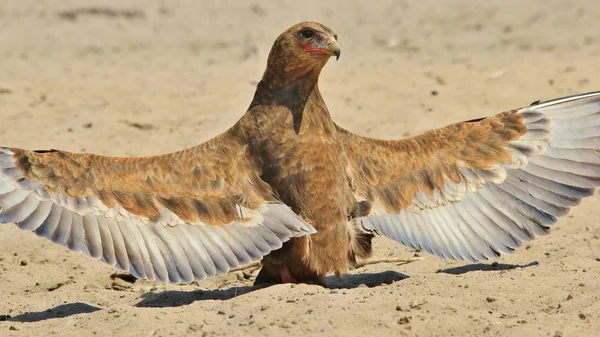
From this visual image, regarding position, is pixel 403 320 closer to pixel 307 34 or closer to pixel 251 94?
pixel 307 34

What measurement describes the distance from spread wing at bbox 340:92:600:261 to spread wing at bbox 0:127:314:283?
75 cm

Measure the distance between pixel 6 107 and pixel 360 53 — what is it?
4772 millimetres

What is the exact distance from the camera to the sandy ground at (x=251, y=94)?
6309 mm

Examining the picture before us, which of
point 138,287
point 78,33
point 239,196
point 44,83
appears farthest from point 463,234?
point 78,33

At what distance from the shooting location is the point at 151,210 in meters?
6.92

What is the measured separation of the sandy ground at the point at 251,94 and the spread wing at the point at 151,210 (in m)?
0.27

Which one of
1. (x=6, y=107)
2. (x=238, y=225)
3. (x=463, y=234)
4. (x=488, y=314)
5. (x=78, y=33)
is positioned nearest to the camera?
(x=488, y=314)

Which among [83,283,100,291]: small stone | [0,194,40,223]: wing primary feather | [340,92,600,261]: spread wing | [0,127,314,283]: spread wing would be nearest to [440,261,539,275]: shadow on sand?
[340,92,600,261]: spread wing

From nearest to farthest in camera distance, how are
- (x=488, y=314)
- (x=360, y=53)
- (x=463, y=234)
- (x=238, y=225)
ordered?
(x=488, y=314), (x=238, y=225), (x=463, y=234), (x=360, y=53)

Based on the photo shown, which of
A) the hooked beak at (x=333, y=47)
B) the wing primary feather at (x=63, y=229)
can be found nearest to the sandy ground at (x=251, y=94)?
the wing primary feather at (x=63, y=229)

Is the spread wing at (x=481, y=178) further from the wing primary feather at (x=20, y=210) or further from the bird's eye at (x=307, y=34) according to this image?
the wing primary feather at (x=20, y=210)

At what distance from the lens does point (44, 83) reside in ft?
42.5

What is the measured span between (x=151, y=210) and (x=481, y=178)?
220cm

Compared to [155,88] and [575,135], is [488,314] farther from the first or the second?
[155,88]
